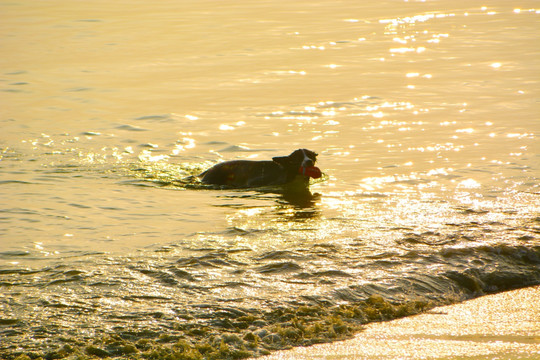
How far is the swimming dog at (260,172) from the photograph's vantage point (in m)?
9.13

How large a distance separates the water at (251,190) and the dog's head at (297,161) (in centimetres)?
32

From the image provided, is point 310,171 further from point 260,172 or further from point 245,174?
point 245,174

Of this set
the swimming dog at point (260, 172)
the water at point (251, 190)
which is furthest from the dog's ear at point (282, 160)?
the water at point (251, 190)

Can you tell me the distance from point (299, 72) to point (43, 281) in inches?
395

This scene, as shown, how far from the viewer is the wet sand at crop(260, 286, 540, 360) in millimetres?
4777

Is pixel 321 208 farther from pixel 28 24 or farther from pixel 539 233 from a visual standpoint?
pixel 28 24

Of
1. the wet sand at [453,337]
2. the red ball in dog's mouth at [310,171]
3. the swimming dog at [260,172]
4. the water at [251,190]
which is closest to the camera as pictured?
the wet sand at [453,337]

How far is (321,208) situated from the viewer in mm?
8164

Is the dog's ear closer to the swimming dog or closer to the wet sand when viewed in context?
the swimming dog

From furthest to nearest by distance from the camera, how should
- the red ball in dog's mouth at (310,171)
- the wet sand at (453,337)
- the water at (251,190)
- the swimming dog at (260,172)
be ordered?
1. the swimming dog at (260,172)
2. the red ball in dog's mouth at (310,171)
3. the water at (251,190)
4. the wet sand at (453,337)

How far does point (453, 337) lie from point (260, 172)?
4513mm

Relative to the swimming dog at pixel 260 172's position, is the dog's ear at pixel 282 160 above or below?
above

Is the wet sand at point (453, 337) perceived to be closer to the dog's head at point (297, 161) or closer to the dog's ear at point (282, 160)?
the dog's head at point (297, 161)

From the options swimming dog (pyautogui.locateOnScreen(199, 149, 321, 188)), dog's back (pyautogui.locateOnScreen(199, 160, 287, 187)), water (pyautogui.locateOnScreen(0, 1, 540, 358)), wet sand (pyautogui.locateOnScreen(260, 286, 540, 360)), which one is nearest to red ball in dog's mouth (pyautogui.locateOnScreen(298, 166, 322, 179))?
swimming dog (pyautogui.locateOnScreen(199, 149, 321, 188))
